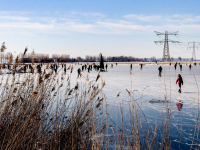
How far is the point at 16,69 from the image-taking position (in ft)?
14.9

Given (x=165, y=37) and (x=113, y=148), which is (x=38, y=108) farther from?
(x=165, y=37)

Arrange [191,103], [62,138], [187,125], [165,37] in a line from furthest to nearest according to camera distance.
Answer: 1. [165,37]
2. [191,103]
3. [187,125]
4. [62,138]

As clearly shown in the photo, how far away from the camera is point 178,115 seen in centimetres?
741

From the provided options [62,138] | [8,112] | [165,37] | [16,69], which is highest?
[165,37]

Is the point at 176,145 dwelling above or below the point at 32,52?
below

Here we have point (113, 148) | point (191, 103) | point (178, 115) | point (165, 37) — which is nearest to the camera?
Answer: point (113, 148)

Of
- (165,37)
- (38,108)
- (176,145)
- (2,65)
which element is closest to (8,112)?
(38,108)

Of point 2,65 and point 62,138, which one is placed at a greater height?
point 2,65

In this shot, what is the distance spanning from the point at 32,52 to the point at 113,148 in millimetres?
2718

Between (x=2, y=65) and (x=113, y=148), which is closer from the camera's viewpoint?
(x=2, y=65)

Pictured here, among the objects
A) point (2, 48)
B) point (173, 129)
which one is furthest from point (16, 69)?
point (173, 129)

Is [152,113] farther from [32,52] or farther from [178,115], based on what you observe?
[32,52]

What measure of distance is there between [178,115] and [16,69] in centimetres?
564

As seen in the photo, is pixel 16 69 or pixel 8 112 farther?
pixel 16 69
